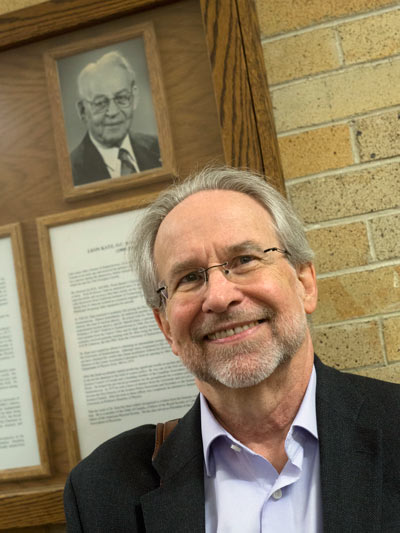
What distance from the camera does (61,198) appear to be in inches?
65.9

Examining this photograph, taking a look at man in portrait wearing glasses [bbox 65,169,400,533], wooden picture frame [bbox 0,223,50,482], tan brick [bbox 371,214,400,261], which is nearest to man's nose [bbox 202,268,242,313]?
man in portrait wearing glasses [bbox 65,169,400,533]

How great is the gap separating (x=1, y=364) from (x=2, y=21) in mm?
1004

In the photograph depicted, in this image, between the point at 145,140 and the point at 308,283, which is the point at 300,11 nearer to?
the point at 145,140

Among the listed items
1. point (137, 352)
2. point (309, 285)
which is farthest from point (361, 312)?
point (137, 352)

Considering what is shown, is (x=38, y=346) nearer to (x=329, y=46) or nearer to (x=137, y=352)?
(x=137, y=352)

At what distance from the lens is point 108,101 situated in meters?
1.63

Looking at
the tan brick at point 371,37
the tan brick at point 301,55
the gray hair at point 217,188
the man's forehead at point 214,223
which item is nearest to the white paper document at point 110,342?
the gray hair at point 217,188

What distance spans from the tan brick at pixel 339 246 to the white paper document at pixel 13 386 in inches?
34.9

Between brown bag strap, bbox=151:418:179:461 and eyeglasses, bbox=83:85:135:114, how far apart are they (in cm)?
88

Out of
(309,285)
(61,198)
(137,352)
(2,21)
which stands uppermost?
(2,21)

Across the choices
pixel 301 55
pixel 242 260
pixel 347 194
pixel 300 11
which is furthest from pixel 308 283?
pixel 300 11

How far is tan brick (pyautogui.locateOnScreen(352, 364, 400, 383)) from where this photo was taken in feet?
5.24

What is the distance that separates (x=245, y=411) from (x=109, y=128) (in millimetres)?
862

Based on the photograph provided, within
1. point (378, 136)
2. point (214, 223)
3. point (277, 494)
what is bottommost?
Result: point (277, 494)
